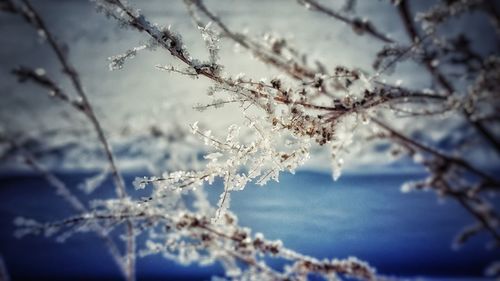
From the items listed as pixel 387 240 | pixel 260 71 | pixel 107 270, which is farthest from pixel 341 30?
pixel 107 270

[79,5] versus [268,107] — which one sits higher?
[79,5]

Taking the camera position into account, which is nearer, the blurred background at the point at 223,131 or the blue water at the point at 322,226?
the blurred background at the point at 223,131

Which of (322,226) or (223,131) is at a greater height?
(223,131)

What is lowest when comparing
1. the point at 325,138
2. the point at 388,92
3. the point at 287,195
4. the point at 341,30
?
the point at 325,138

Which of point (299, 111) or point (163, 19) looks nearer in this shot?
point (299, 111)

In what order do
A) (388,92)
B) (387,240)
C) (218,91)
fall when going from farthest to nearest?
(387,240), (388,92), (218,91)

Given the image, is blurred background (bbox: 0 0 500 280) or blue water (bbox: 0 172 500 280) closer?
blurred background (bbox: 0 0 500 280)

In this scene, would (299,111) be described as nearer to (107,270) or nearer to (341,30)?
(341,30)

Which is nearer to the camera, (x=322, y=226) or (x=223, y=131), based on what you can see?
(x=223, y=131)
